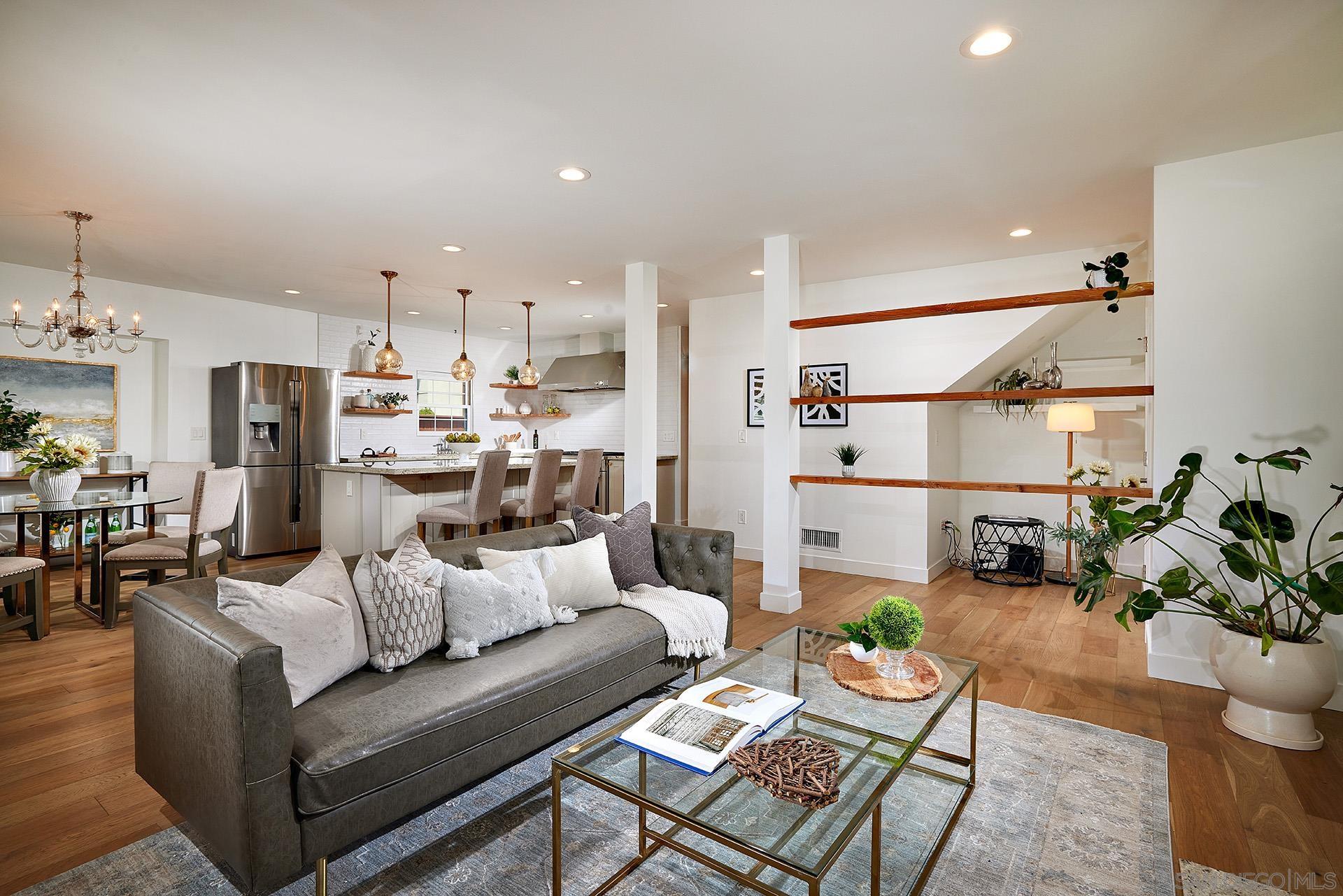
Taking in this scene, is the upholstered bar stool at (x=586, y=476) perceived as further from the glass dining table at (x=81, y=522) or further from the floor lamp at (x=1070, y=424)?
the floor lamp at (x=1070, y=424)

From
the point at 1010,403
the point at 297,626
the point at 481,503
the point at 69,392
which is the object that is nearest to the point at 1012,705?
the point at 297,626

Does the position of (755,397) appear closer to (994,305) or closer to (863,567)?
(863,567)

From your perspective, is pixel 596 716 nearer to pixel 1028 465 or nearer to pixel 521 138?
pixel 521 138

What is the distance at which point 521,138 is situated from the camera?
2.86 metres

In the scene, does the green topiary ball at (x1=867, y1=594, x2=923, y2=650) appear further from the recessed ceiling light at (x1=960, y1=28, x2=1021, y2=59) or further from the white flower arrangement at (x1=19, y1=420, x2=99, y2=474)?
the white flower arrangement at (x1=19, y1=420, x2=99, y2=474)

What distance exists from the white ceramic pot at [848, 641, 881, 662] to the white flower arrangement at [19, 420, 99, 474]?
4.56 m

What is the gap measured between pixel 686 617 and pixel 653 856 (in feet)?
3.37

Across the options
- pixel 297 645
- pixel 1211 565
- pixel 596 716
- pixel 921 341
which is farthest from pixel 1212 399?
pixel 297 645

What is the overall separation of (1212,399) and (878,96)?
6.95ft

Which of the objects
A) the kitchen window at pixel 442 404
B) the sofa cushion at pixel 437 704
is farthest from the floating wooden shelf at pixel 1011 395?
the kitchen window at pixel 442 404

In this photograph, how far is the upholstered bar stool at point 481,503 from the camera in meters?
4.75

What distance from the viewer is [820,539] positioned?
579 centimetres

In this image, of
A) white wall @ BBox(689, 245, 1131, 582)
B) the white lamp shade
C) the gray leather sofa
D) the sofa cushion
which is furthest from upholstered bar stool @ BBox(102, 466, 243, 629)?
the white lamp shade

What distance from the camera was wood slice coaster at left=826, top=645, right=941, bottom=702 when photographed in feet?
6.27
